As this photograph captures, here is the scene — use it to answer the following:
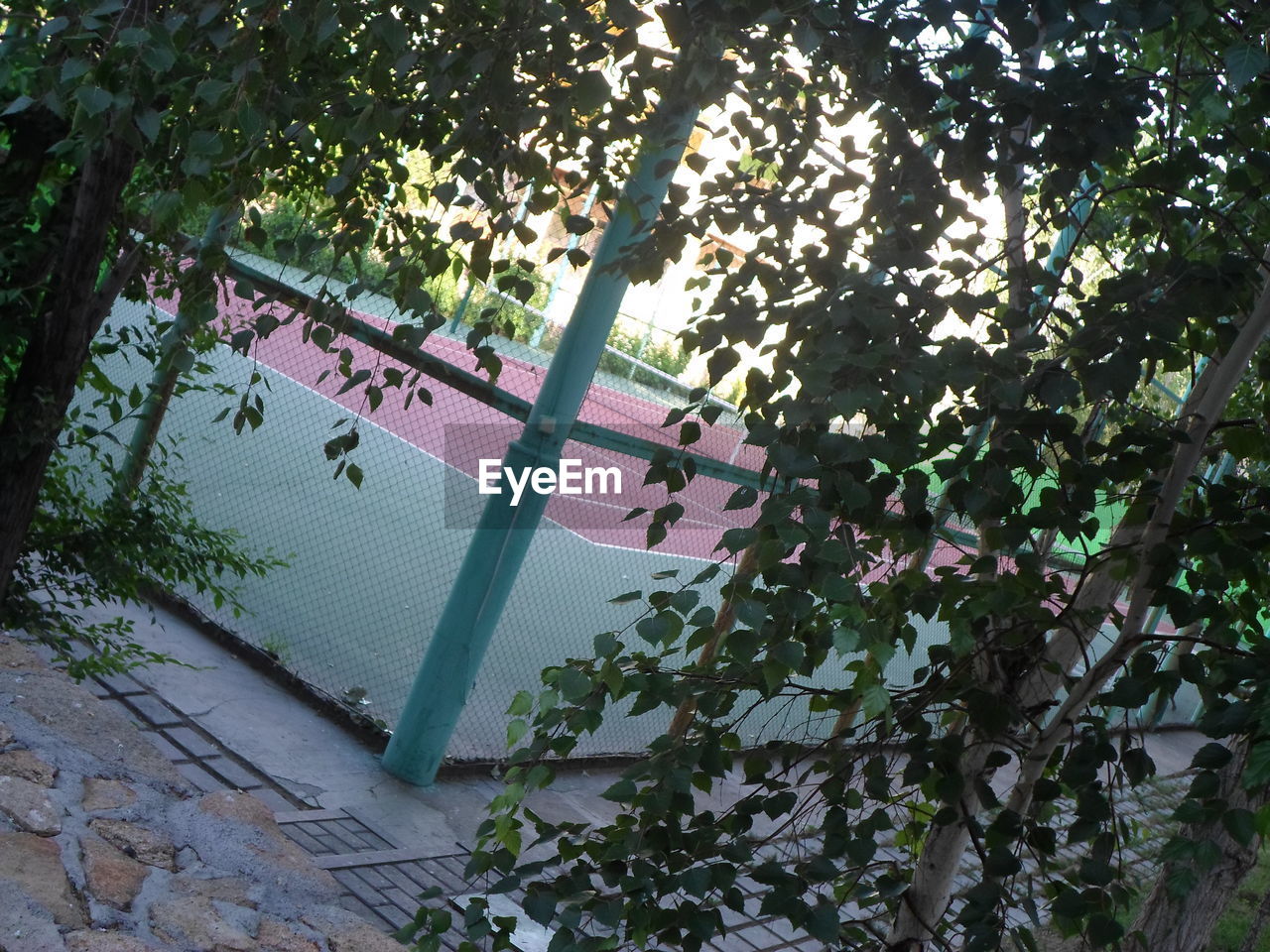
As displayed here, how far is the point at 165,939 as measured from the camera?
2338 millimetres

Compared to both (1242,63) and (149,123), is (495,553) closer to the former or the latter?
(149,123)

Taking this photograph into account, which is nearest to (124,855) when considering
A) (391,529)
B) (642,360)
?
(642,360)

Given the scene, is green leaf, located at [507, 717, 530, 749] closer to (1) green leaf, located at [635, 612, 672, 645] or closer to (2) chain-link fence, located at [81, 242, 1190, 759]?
(1) green leaf, located at [635, 612, 672, 645]

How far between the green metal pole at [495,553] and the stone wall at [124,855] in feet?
6.19

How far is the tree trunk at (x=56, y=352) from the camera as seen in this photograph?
3.67m

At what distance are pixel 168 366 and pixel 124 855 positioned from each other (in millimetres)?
1187

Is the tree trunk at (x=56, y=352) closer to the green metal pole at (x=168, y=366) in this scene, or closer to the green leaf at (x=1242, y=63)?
the green metal pole at (x=168, y=366)

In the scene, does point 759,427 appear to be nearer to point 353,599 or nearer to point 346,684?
point 346,684

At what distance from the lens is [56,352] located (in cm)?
376

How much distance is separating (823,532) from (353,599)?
5888 millimetres

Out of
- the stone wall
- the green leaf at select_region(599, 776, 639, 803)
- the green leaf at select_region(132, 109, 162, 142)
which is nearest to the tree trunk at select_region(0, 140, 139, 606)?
the stone wall

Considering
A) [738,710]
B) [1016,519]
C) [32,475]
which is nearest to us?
[1016,519]

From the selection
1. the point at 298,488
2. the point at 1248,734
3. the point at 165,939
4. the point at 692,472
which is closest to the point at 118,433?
the point at 298,488

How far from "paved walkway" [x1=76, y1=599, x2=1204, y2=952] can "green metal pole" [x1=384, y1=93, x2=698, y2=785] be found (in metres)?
0.24
